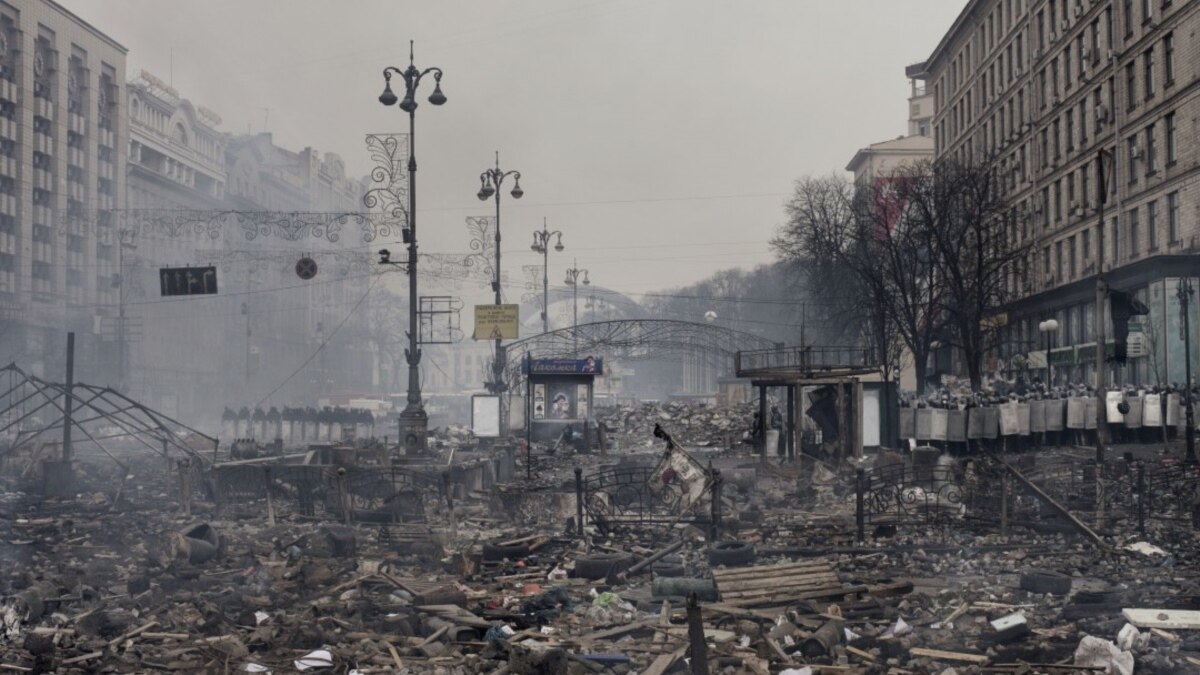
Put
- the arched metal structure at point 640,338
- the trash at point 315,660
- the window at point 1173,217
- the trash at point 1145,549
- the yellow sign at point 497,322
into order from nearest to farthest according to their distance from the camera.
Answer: the trash at point 315,660 → the trash at point 1145,549 → the yellow sign at point 497,322 → the window at point 1173,217 → the arched metal structure at point 640,338

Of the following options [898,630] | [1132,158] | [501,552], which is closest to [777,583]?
[898,630]

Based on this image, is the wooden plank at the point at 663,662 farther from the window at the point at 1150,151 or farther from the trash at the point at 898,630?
the window at the point at 1150,151

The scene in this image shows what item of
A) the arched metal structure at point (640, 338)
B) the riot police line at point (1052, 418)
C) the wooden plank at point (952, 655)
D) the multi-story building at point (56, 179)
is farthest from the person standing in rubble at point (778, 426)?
the multi-story building at point (56, 179)

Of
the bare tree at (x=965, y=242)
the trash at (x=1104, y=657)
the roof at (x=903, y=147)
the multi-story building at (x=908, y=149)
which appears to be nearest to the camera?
the trash at (x=1104, y=657)

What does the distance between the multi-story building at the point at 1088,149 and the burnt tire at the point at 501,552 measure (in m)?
24.9

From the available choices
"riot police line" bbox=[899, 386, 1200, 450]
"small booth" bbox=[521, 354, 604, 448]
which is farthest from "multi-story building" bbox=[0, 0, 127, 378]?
"riot police line" bbox=[899, 386, 1200, 450]

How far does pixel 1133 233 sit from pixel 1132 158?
9.28ft

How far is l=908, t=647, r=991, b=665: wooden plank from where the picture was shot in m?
9.85

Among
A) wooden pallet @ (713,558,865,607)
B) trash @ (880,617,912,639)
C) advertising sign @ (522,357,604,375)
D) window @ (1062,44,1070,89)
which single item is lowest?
trash @ (880,617,912,639)

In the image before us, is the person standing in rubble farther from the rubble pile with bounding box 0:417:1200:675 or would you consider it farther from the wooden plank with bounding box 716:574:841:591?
the wooden plank with bounding box 716:574:841:591

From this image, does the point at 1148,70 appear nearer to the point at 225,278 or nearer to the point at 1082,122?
the point at 1082,122

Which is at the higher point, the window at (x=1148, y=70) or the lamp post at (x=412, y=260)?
the window at (x=1148, y=70)

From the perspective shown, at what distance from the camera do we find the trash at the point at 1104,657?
9.34 metres

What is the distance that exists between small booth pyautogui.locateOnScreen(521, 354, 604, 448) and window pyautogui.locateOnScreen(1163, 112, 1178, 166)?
20845mm
